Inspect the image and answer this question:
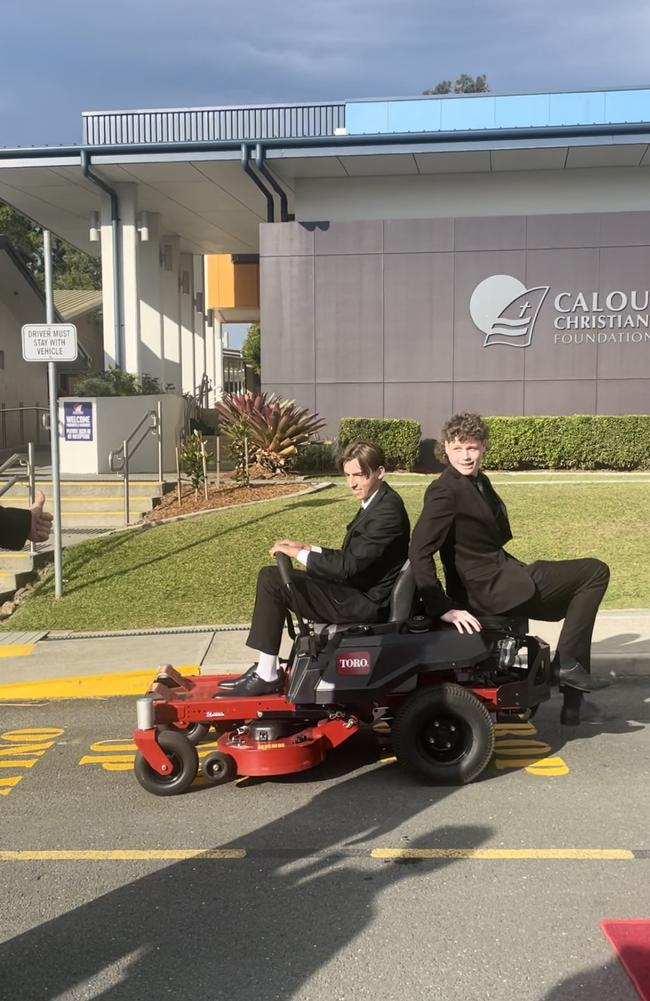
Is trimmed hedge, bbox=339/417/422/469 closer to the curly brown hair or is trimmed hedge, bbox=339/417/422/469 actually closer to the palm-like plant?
the palm-like plant

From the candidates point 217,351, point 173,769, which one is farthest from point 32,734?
point 217,351

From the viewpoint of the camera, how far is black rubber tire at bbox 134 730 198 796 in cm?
440

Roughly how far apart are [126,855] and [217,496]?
920 cm

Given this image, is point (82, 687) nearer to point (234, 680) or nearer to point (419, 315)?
point (234, 680)

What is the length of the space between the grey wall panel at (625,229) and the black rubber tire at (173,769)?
1569cm

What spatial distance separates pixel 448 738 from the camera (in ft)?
14.8

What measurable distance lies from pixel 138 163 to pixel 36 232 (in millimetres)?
28246

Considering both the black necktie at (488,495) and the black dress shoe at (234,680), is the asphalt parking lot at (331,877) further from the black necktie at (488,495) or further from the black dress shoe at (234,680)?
the black necktie at (488,495)

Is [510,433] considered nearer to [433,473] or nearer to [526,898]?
[433,473]

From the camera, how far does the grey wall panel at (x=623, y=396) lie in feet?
57.1

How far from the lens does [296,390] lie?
18.3 m

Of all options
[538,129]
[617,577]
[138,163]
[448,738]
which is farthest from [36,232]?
[448,738]

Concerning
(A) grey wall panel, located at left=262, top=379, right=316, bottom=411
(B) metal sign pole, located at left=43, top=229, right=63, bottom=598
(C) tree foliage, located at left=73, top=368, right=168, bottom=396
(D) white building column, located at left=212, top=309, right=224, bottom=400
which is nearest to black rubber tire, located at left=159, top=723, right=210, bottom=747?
(B) metal sign pole, located at left=43, top=229, right=63, bottom=598

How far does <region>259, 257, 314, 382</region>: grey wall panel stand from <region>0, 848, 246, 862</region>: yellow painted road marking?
14976 millimetres
